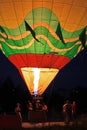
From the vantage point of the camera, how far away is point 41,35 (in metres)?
18.9

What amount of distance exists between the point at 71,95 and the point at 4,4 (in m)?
31.0

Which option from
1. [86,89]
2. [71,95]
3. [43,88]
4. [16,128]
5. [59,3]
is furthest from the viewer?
[86,89]

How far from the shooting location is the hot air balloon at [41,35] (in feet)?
59.8

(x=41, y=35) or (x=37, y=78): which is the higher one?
(x=41, y=35)

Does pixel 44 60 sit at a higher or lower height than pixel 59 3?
Result: lower

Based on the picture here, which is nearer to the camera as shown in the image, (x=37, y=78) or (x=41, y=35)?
(x=41, y=35)

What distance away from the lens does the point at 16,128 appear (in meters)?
16.5

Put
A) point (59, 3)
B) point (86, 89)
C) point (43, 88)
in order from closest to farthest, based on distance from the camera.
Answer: point (59, 3)
point (43, 88)
point (86, 89)

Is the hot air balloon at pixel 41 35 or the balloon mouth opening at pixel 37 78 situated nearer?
the hot air balloon at pixel 41 35

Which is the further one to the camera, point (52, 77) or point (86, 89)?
point (86, 89)

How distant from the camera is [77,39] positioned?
1958cm

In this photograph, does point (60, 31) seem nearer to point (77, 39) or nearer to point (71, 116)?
point (77, 39)

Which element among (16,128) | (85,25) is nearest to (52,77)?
(85,25)

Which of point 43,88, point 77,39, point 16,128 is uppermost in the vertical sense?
point 77,39
